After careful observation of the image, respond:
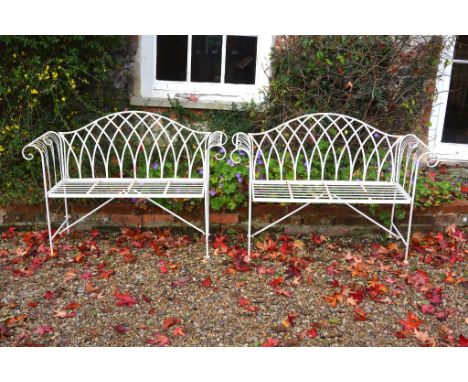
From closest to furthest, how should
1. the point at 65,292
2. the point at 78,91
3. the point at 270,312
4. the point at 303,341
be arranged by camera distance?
the point at 303,341 < the point at 270,312 < the point at 65,292 < the point at 78,91

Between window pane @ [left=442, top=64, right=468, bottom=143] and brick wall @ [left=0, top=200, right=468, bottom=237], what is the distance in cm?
151

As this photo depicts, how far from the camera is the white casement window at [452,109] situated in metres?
4.96

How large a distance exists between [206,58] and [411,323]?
3.25 metres

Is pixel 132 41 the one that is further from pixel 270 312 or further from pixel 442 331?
pixel 442 331

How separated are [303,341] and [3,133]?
9.65 feet

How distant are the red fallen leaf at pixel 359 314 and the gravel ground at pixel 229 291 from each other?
0.01m

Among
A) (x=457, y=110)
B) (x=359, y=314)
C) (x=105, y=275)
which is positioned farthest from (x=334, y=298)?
(x=457, y=110)

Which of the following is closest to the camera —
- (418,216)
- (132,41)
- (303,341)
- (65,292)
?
(303,341)

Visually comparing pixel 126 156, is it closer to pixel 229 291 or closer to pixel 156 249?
pixel 156 249

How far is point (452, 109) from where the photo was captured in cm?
520

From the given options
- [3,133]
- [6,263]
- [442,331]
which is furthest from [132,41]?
[442,331]

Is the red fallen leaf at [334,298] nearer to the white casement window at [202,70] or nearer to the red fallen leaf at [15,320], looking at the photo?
the red fallen leaf at [15,320]

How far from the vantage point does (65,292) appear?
3197 mm

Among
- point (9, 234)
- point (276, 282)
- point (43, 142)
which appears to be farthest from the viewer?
point (9, 234)
